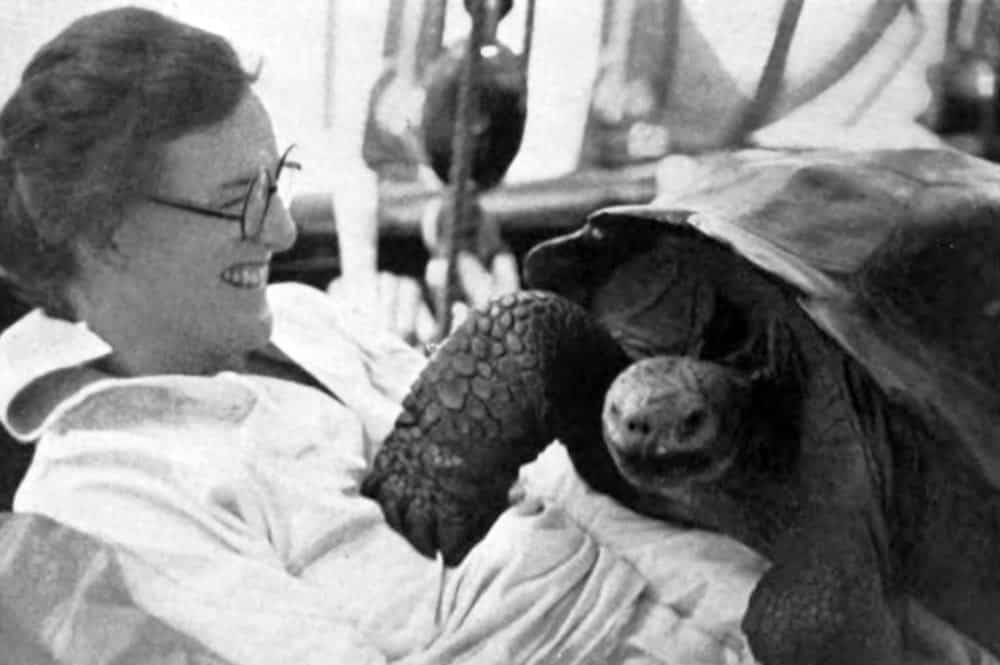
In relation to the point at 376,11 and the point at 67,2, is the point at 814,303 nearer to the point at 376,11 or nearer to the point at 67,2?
the point at 376,11

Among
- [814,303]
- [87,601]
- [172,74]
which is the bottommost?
[87,601]

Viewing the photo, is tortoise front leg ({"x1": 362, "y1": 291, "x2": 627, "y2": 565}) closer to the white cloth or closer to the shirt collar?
the white cloth

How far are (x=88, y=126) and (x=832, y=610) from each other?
2.20ft

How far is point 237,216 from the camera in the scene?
3.78ft

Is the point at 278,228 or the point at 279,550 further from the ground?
the point at 278,228

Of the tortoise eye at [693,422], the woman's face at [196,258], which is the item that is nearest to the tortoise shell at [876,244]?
the tortoise eye at [693,422]

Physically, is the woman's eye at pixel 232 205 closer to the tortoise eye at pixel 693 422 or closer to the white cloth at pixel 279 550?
the white cloth at pixel 279 550

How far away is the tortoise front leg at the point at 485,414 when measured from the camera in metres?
1.14

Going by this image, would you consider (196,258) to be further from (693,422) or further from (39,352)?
(693,422)

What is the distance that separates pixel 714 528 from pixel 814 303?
197 millimetres

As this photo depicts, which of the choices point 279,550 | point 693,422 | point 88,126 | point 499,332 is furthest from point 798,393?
point 88,126

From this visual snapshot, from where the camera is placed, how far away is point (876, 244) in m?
1.15

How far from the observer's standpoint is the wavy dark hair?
1114 millimetres

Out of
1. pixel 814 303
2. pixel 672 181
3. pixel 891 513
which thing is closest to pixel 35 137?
pixel 672 181
